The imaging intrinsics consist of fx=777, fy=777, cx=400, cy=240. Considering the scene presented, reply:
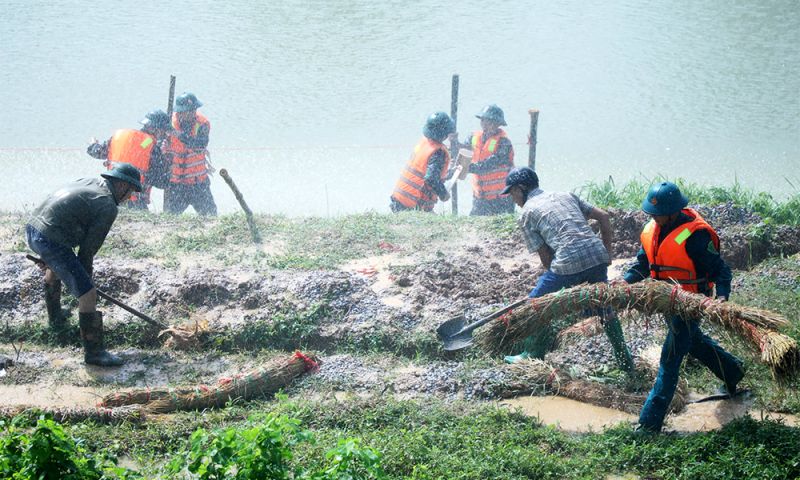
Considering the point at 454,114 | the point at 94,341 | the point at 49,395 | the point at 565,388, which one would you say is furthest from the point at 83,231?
the point at 454,114

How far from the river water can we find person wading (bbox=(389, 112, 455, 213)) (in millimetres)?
4009

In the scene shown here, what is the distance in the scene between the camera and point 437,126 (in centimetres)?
1020

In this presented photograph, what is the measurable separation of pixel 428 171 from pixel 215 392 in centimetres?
511

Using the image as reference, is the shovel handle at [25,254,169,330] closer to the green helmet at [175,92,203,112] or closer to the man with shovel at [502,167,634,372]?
the man with shovel at [502,167,634,372]

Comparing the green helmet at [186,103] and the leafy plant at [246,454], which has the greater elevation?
the green helmet at [186,103]

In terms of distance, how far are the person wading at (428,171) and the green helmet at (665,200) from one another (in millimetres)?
5232

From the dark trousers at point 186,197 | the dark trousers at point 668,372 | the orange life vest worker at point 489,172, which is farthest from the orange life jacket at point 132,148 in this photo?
the dark trousers at point 668,372

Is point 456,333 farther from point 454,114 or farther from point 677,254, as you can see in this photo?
point 454,114

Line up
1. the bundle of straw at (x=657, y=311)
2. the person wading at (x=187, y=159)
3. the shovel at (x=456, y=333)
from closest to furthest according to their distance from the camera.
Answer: the bundle of straw at (x=657, y=311) < the shovel at (x=456, y=333) < the person wading at (x=187, y=159)

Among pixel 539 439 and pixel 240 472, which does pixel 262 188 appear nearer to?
pixel 539 439

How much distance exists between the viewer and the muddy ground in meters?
6.36

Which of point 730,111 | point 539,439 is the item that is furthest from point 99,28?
point 539,439

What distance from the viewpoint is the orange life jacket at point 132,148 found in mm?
10254

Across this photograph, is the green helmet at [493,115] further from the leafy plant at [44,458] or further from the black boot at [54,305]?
the leafy plant at [44,458]
